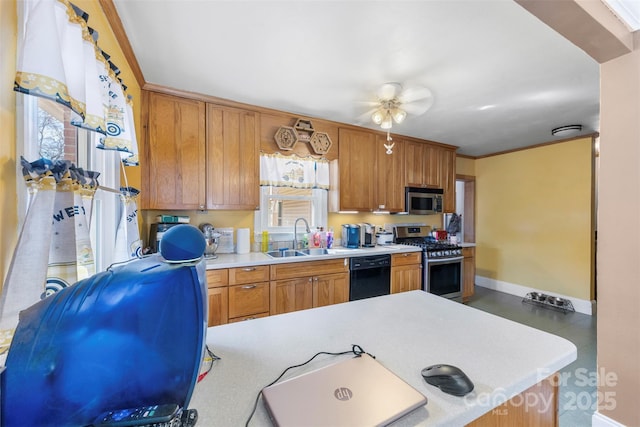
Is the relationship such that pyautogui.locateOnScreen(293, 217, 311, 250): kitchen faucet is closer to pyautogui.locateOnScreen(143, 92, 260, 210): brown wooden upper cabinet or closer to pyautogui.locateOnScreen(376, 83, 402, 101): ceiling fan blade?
pyautogui.locateOnScreen(143, 92, 260, 210): brown wooden upper cabinet

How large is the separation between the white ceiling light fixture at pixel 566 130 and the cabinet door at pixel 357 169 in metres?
2.40

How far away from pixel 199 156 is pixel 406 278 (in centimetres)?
281

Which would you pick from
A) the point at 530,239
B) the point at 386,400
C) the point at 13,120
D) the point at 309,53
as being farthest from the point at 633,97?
the point at 530,239

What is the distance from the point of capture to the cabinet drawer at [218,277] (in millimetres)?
2189

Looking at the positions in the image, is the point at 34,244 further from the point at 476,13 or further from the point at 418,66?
the point at 418,66

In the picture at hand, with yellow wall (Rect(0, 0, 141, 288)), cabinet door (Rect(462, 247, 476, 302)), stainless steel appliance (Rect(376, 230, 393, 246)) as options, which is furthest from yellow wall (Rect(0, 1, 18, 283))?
cabinet door (Rect(462, 247, 476, 302))

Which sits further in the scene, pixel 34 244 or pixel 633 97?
pixel 633 97

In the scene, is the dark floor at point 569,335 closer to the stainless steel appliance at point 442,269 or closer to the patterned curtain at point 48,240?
the stainless steel appliance at point 442,269

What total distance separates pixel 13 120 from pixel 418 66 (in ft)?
7.23

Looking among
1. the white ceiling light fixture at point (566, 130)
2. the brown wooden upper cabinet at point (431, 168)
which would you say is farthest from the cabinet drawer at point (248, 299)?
the white ceiling light fixture at point (566, 130)

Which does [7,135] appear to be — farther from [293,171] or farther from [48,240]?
[293,171]

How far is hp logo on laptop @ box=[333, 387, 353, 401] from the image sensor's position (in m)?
0.62

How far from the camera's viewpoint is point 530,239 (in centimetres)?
414

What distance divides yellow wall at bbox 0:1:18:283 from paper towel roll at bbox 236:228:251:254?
2.06 m
